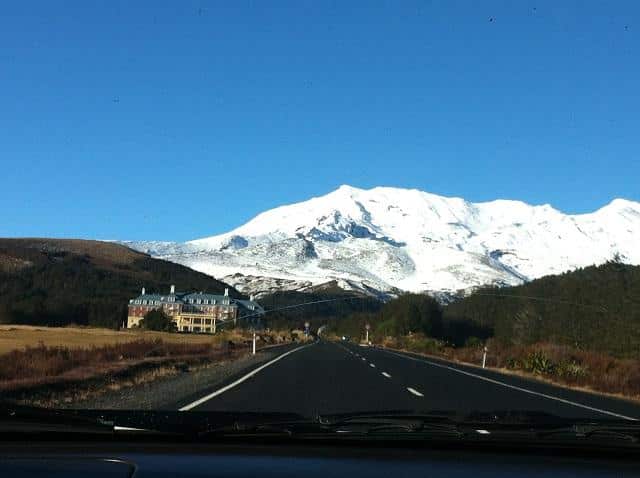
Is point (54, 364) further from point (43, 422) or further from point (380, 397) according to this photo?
point (43, 422)

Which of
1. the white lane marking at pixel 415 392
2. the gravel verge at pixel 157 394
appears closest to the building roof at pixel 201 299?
the gravel verge at pixel 157 394

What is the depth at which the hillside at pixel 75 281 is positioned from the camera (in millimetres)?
109625

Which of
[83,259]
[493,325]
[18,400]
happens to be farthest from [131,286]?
[18,400]

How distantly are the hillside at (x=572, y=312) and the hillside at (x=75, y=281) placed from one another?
2408 inches

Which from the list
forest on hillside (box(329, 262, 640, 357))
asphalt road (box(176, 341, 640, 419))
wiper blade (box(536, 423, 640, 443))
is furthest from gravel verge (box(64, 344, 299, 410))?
forest on hillside (box(329, 262, 640, 357))

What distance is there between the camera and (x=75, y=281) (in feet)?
438

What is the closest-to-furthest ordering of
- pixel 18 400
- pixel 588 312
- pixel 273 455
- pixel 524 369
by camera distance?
pixel 273 455 < pixel 18 400 < pixel 524 369 < pixel 588 312

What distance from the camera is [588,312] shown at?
8669cm

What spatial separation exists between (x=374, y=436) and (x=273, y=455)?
0.95m

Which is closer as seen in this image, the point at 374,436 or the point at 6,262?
the point at 374,436

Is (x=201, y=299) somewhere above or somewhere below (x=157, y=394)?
above

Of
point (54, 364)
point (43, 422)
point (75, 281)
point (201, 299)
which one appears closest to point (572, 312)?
point (54, 364)

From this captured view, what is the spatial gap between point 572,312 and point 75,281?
283ft

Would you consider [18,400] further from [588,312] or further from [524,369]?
[588,312]
